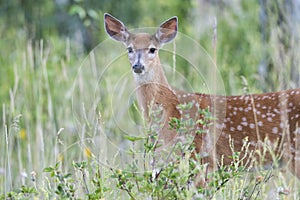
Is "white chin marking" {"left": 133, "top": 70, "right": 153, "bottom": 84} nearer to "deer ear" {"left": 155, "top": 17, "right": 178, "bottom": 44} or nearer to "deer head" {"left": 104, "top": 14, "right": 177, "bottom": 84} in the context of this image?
"deer head" {"left": 104, "top": 14, "right": 177, "bottom": 84}

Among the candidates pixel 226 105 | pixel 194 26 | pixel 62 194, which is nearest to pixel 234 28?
pixel 194 26

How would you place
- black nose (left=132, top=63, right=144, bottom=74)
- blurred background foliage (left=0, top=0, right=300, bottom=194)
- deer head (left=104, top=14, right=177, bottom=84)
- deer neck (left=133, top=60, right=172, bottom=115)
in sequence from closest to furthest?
black nose (left=132, top=63, right=144, bottom=74) → deer head (left=104, top=14, right=177, bottom=84) → deer neck (left=133, top=60, right=172, bottom=115) → blurred background foliage (left=0, top=0, right=300, bottom=194)

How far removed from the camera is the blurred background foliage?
20.7ft

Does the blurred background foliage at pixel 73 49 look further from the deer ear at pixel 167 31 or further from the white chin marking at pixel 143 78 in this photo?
the white chin marking at pixel 143 78

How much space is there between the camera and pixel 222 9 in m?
9.94

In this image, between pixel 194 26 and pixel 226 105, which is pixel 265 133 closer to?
pixel 226 105

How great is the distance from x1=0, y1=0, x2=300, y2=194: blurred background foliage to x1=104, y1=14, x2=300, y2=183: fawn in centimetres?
35

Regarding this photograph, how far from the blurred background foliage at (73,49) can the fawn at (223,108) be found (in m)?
0.35

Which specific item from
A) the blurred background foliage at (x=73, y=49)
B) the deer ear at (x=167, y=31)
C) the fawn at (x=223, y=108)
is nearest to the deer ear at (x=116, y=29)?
the fawn at (x=223, y=108)

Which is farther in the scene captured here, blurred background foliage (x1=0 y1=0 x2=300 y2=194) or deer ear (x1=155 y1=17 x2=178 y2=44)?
blurred background foliage (x1=0 y1=0 x2=300 y2=194)

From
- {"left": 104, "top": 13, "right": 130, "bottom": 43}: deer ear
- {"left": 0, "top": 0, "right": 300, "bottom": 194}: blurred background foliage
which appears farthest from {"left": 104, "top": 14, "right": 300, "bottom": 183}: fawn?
{"left": 0, "top": 0, "right": 300, "bottom": 194}: blurred background foliage

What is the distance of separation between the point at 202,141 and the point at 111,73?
3310mm

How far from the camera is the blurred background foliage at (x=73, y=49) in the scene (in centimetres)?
632

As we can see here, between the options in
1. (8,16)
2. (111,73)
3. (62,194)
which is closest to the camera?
(62,194)
